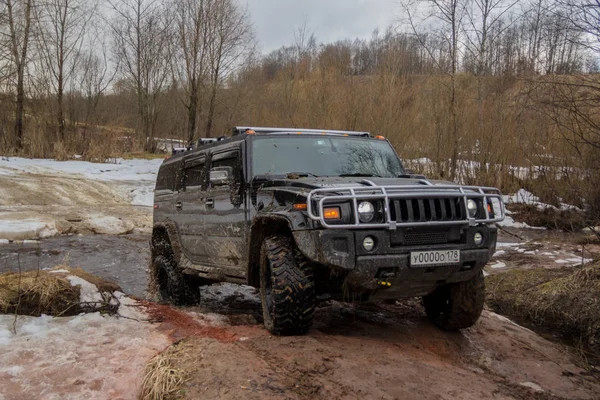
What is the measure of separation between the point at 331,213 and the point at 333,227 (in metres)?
0.13

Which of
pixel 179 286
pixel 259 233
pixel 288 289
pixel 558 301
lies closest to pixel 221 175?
pixel 259 233

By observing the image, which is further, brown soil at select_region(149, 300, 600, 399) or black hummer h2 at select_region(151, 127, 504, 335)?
black hummer h2 at select_region(151, 127, 504, 335)

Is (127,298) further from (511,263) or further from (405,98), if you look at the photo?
(405,98)

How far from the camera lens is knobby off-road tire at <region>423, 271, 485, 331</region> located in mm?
4664

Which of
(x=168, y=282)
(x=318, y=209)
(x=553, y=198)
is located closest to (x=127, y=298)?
(x=168, y=282)

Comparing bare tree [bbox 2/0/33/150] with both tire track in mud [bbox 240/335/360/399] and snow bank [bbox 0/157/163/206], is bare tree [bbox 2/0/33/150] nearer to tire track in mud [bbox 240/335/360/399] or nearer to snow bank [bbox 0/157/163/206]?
snow bank [bbox 0/157/163/206]

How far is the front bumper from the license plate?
0.12 feet

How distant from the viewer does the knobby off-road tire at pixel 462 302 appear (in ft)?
15.3

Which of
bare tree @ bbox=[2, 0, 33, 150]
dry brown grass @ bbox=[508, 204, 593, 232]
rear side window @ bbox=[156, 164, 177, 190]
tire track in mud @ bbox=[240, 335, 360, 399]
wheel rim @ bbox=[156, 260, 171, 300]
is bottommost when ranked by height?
wheel rim @ bbox=[156, 260, 171, 300]

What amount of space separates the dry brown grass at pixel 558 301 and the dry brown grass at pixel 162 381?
4078 millimetres

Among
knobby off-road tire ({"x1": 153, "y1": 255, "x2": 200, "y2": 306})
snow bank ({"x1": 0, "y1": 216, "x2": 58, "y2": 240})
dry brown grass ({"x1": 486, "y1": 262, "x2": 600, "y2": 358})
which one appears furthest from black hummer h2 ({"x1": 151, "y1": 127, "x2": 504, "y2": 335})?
snow bank ({"x1": 0, "y1": 216, "x2": 58, "y2": 240})

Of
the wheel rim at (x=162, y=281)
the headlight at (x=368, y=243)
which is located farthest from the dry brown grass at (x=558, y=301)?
the wheel rim at (x=162, y=281)

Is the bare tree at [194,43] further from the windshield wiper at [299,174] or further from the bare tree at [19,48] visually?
the windshield wiper at [299,174]

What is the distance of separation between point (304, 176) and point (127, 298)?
9.37 ft
